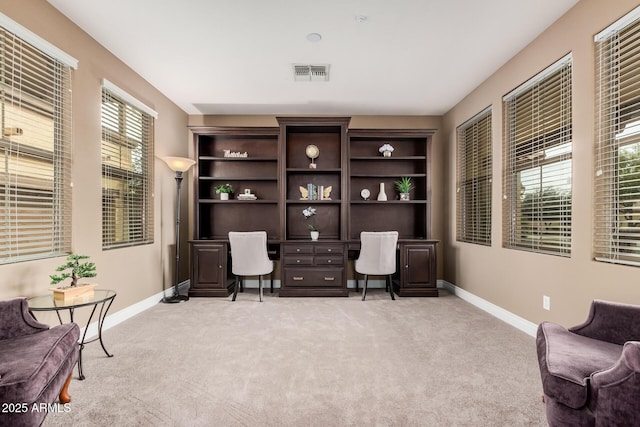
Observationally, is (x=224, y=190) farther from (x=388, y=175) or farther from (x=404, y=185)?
(x=404, y=185)

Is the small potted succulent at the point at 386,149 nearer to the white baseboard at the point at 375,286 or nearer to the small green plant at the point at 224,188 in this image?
the white baseboard at the point at 375,286

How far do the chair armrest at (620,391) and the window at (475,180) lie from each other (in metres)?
2.79

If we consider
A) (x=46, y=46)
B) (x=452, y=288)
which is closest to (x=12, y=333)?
(x=46, y=46)

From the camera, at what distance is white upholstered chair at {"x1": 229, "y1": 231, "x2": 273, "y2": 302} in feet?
14.0

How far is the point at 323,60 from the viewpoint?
136 inches

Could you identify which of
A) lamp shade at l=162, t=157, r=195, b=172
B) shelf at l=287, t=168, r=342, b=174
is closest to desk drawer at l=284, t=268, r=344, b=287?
shelf at l=287, t=168, r=342, b=174

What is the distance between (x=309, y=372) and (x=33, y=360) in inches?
60.2

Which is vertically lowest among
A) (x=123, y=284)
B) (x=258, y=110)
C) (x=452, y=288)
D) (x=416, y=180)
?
(x=452, y=288)

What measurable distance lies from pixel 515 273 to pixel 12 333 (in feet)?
13.0

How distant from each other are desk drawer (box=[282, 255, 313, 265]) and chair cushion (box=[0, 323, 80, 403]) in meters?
2.86

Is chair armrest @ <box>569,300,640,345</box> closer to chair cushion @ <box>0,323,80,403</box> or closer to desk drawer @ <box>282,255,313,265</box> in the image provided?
chair cushion @ <box>0,323,80,403</box>

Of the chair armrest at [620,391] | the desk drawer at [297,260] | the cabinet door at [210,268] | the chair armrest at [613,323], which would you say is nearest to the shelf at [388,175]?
the desk drawer at [297,260]

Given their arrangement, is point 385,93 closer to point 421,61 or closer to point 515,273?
point 421,61

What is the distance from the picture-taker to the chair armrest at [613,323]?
1708mm
